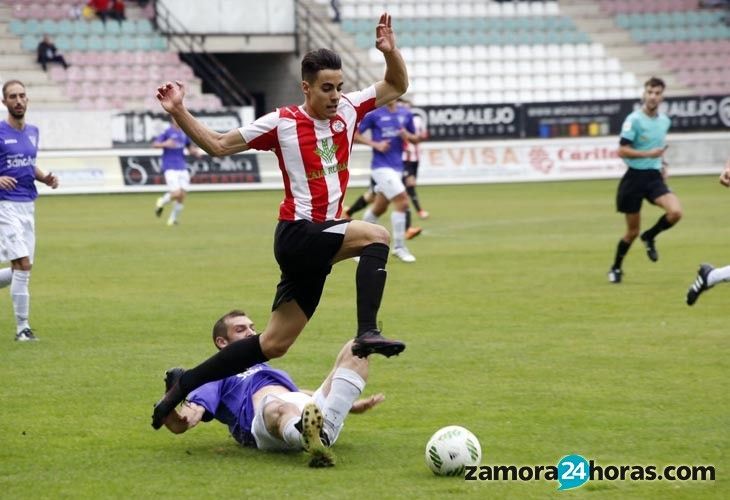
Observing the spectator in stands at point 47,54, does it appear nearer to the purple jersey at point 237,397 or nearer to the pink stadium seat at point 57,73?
the pink stadium seat at point 57,73

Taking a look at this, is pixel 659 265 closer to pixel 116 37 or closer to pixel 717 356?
pixel 717 356

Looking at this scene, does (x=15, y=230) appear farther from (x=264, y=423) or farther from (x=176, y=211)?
(x=176, y=211)

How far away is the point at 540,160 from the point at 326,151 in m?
31.5

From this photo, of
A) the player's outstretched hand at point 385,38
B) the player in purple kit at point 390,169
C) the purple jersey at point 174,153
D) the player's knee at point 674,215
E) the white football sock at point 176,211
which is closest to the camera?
the player's outstretched hand at point 385,38

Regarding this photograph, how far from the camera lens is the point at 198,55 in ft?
141

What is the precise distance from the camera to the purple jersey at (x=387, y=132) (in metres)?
20.1

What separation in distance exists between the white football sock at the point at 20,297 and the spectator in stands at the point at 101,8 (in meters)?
31.3

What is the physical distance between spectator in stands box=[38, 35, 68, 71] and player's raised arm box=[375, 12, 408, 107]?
3341 cm

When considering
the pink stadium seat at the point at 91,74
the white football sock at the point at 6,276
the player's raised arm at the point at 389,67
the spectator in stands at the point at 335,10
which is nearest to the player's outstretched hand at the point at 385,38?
the player's raised arm at the point at 389,67

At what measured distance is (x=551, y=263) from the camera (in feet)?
60.9

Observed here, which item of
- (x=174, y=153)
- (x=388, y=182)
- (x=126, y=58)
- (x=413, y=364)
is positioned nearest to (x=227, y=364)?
(x=413, y=364)

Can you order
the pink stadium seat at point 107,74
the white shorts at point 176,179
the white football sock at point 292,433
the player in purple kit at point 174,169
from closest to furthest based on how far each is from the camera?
the white football sock at point 292,433 → the player in purple kit at point 174,169 → the white shorts at point 176,179 → the pink stadium seat at point 107,74

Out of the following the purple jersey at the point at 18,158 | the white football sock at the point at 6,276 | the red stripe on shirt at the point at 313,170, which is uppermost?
the red stripe on shirt at the point at 313,170

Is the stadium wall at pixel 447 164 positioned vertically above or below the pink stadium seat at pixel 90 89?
below
